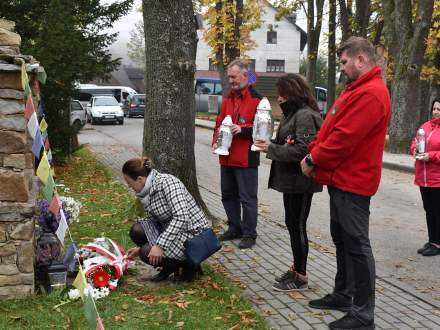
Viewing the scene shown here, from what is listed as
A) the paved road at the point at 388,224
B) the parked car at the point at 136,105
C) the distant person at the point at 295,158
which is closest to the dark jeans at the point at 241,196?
the paved road at the point at 388,224

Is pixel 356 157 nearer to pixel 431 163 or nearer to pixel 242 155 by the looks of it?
pixel 242 155

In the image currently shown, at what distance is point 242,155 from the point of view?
6293 mm

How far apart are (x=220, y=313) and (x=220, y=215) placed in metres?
3.88

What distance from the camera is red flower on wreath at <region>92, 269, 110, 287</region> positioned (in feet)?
15.7

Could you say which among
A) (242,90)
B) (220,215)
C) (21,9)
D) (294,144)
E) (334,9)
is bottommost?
(220,215)

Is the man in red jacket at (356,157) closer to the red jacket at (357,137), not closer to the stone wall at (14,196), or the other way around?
the red jacket at (357,137)

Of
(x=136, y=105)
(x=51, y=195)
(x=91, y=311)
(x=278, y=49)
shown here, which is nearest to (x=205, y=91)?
(x=136, y=105)

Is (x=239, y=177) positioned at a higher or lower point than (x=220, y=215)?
higher

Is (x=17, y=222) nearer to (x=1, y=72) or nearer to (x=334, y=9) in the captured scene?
(x=1, y=72)

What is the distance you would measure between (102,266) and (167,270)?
0.61 m

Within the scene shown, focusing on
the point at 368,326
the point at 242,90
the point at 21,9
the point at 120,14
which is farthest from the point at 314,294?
the point at 120,14

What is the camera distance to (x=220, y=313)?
445 centimetres

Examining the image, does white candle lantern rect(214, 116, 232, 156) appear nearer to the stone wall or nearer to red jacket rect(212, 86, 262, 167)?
red jacket rect(212, 86, 262, 167)

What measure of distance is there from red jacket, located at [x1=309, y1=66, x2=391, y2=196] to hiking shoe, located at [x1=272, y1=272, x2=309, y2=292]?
50.7 inches
